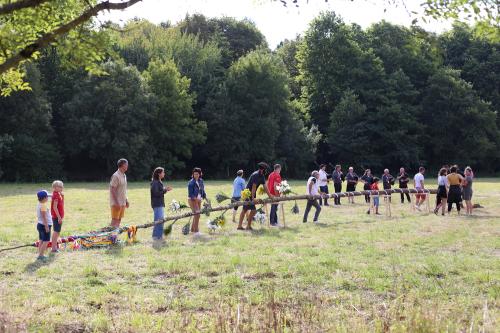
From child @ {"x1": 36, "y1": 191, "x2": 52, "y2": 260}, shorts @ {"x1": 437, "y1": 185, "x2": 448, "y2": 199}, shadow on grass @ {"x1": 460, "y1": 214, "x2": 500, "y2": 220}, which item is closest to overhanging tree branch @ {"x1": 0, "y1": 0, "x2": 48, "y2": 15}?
child @ {"x1": 36, "y1": 191, "x2": 52, "y2": 260}

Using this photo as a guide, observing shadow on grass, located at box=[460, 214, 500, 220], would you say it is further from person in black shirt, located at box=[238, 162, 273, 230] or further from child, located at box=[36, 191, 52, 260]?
child, located at box=[36, 191, 52, 260]

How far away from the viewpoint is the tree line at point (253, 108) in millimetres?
50344

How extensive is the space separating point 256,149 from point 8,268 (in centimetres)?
4746

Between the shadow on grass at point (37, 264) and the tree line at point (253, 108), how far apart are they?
126 ft

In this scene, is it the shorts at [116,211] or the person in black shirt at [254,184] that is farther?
the person in black shirt at [254,184]

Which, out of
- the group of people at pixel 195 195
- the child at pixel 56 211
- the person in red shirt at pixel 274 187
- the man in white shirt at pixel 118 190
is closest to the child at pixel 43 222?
the group of people at pixel 195 195

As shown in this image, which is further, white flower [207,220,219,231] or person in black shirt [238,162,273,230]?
person in black shirt [238,162,273,230]

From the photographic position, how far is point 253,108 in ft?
190

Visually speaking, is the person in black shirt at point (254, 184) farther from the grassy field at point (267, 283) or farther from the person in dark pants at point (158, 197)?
the person in dark pants at point (158, 197)

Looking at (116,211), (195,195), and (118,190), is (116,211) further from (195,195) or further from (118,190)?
(195,195)

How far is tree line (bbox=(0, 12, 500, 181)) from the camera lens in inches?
1982

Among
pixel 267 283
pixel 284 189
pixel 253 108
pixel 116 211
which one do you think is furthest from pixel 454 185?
pixel 253 108

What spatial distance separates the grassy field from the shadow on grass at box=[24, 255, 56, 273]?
33 mm

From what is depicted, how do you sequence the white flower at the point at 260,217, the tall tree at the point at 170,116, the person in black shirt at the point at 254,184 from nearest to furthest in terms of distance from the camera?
the white flower at the point at 260,217
the person in black shirt at the point at 254,184
the tall tree at the point at 170,116
